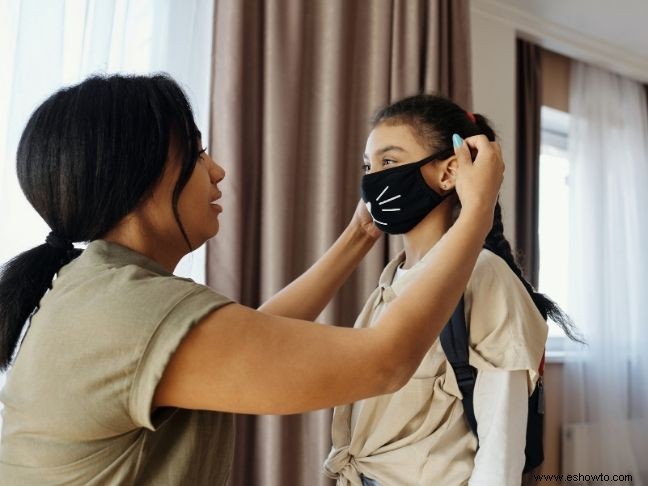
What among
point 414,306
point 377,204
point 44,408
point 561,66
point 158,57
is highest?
point 561,66

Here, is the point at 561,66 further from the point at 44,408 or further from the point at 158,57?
the point at 44,408

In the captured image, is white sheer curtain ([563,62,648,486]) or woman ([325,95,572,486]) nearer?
woman ([325,95,572,486])

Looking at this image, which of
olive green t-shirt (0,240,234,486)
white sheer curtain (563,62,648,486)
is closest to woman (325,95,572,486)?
olive green t-shirt (0,240,234,486)

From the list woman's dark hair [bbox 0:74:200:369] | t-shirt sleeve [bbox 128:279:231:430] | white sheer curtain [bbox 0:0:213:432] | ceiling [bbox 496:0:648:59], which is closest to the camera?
t-shirt sleeve [bbox 128:279:231:430]

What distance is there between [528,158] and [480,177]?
256 centimetres

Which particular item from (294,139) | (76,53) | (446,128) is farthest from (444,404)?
(76,53)

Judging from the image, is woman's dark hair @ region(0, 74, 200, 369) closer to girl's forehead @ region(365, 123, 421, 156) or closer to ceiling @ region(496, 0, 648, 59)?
girl's forehead @ region(365, 123, 421, 156)

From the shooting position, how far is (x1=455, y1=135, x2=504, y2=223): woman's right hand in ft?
2.93

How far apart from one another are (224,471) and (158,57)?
4.62ft

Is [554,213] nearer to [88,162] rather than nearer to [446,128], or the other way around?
[446,128]

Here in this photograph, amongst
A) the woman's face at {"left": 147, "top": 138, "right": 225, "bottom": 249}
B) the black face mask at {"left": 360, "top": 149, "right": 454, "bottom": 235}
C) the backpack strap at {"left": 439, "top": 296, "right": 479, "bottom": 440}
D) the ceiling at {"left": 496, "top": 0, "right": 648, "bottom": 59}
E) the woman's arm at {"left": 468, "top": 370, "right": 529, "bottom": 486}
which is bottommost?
the woman's arm at {"left": 468, "top": 370, "right": 529, "bottom": 486}

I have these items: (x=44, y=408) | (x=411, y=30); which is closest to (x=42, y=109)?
(x=44, y=408)

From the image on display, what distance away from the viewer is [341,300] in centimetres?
219

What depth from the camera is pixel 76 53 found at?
5.72 ft
